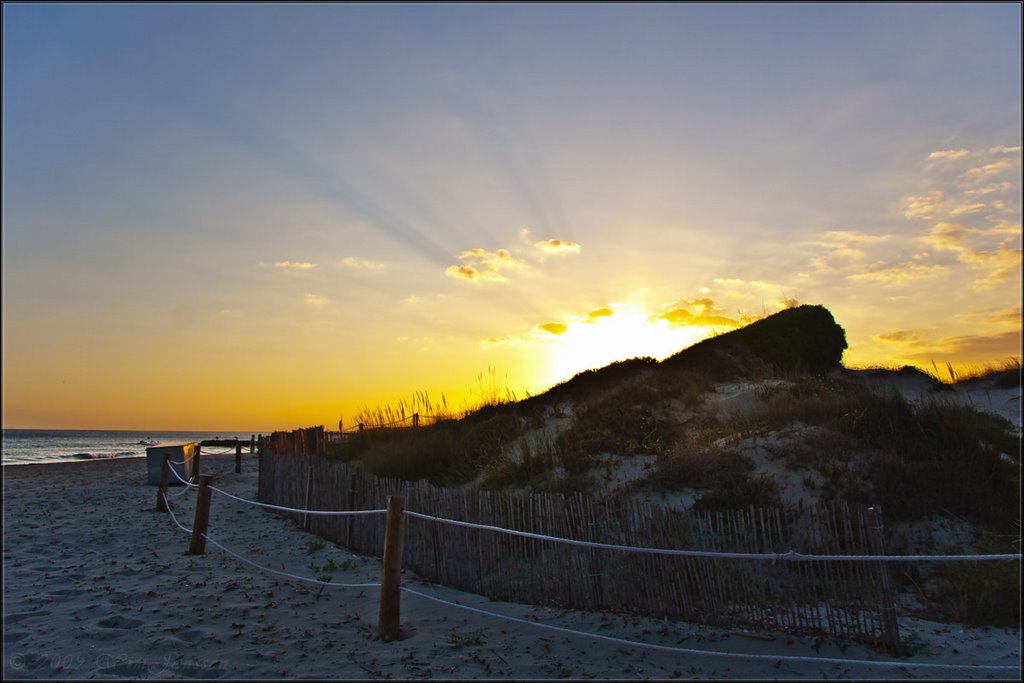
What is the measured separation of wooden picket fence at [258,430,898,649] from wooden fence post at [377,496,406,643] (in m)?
1.31

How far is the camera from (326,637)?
541 centimetres

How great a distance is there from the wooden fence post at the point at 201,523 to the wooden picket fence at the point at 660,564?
3371 mm

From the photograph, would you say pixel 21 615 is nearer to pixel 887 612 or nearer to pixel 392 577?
pixel 392 577

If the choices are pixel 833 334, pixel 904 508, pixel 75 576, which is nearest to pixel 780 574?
pixel 904 508

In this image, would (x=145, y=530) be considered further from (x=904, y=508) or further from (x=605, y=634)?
(x=904, y=508)

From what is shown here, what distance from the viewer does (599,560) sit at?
5.91 m

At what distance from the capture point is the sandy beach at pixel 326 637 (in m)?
4.65

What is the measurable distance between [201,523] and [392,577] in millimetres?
4817

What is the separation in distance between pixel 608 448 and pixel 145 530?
25.0 feet

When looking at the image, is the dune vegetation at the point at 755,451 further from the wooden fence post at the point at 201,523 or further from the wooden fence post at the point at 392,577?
the wooden fence post at the point at 392,577

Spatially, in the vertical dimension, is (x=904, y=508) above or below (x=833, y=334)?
below

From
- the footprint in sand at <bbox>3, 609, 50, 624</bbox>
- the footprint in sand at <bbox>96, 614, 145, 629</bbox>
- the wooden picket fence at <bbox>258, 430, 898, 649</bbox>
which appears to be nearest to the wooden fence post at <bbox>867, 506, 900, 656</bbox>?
the wooden picket fence at <bbox>258, 430, 898, 649</bbox>

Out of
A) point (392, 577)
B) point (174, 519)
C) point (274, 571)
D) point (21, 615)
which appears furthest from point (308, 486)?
point (392, 577)

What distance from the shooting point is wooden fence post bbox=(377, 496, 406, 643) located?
5305 millimetres
